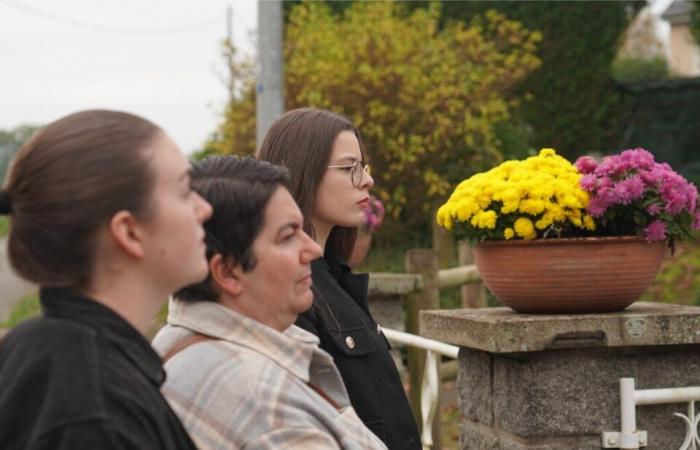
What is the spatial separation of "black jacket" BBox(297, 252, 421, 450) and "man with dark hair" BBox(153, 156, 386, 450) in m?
0.59

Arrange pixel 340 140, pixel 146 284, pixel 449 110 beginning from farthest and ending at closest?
pixel 449 110
pixel 340 140
pixel 146 284

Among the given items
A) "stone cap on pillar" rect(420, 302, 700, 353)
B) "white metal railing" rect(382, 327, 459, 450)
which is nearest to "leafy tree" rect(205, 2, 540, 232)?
"white metal railing" rect(382, 327, 459, 450)

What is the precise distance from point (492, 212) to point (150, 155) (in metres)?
2.14

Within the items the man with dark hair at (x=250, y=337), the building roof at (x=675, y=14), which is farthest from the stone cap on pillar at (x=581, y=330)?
the building roof at (x=675, y=14)

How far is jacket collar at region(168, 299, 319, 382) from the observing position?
2.17 meters

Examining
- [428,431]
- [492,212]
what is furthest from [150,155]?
[428,431]

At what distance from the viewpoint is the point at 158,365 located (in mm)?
1822

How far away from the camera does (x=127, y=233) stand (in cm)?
174

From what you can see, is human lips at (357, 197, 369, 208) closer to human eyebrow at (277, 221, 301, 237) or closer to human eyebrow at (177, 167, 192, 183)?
human eyebrow at (277, 221, 301, 237)

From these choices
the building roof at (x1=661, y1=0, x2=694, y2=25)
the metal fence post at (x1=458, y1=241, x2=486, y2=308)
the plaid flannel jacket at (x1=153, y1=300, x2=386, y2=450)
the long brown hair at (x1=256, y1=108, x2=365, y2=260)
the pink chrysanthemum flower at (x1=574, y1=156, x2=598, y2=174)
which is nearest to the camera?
the plaid flannel jacket at (x1=153, y1=300, x2=386, y2=450)

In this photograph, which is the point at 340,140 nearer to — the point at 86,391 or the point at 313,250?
the point at 313,250

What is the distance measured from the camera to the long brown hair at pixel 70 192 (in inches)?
67.2

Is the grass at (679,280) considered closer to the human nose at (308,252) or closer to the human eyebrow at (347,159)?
the human eyebrow at (347,159)

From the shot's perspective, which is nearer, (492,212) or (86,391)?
(86,391)
